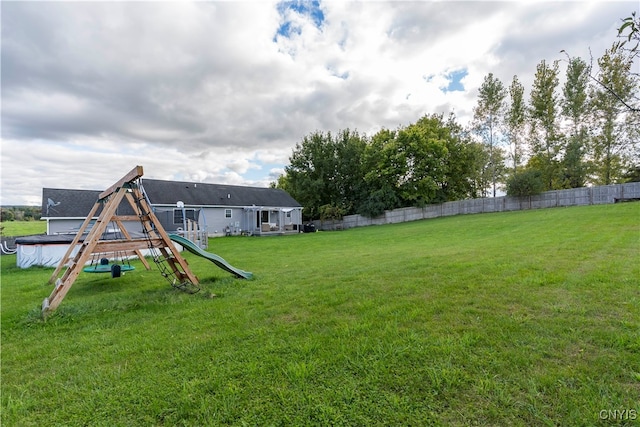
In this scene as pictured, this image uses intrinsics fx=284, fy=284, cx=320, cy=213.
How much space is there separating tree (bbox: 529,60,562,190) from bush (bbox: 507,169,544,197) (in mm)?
2687

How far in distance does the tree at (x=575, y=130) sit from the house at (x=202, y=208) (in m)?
24.6

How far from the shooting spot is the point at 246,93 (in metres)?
14.7

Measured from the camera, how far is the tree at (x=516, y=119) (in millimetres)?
26062

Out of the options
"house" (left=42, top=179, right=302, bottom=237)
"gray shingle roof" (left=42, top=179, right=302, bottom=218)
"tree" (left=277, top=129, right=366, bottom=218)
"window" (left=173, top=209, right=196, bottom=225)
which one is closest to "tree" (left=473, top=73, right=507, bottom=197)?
"tree" (left=277, top=129, right=366, bottom=218)

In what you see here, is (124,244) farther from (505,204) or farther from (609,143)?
(609,143)

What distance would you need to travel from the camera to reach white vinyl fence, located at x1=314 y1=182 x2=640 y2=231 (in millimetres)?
20031

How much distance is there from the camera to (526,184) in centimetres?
2291

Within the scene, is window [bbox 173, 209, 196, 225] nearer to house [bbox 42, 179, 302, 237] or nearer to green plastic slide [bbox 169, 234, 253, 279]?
house [bbox 42, 179, 302, 237]

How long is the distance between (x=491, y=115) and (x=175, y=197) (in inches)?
1159

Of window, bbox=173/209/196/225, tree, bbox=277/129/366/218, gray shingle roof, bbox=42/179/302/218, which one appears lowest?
window, bbox=173/209/196/225

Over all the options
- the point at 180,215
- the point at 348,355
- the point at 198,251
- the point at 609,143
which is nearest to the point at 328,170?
the point at 180,215

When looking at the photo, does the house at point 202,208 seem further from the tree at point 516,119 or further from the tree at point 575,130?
the tree at point 575,130

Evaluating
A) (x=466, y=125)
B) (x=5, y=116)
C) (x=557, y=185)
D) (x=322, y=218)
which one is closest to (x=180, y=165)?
(x=322, y=218)

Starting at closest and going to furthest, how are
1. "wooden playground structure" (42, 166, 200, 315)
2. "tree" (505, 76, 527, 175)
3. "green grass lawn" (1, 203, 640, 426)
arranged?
"green grass lawn" (1, 203, 640, 426), "wooden playground structure" (42, 166, 200, 315), "tree" (505, 76, 527, 175)
